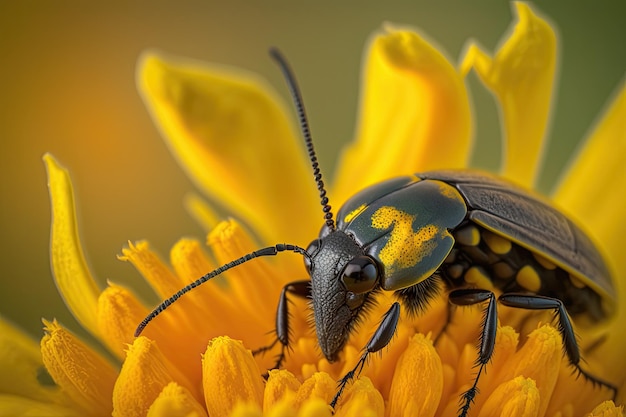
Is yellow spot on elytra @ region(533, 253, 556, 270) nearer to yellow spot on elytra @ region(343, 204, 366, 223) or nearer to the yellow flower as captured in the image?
the yellow flower

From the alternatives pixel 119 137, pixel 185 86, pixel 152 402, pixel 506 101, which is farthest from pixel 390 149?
pixel 119 137

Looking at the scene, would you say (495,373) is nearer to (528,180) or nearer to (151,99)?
(528,180)

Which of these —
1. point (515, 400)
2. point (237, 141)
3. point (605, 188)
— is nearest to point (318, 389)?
point (515, 400)

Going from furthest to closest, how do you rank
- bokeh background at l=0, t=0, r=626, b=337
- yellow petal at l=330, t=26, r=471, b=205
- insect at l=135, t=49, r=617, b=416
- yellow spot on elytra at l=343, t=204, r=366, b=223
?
bokeh background at l=0, t=0, r=626, b=337 < yellow petal at l=330, t=26, r=471, b=205 < yellow spot on elytra at l=343, t=204, r=366, b=223 < insect at l=135, t=49, r=617, b=416

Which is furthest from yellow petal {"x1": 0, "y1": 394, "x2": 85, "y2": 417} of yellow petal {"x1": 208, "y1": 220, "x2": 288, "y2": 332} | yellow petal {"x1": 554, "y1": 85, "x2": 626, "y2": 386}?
yellow petal {"x1": 554, "y1": 85, "x2": 626, "y2": 386}

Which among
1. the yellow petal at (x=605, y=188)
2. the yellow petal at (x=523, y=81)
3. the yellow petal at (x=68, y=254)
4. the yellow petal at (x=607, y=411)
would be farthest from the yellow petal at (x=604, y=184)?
the yellow petal at (x=68, y=254)

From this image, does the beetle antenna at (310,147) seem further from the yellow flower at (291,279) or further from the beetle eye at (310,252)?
the yellow flower at (291,279)
